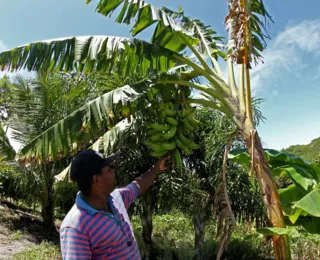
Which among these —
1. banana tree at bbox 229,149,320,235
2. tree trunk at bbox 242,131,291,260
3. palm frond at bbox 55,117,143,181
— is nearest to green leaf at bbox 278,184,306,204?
banana tree at bbox 229,149,320,235

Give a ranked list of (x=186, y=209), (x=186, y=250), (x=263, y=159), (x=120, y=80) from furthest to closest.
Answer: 1. (x=186, y=209)
2. (x=186, y=250)
3. (x=120, y=80)
4. (x=263, y=159)

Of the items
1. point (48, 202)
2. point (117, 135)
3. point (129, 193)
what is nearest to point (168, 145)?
point (129, 193)

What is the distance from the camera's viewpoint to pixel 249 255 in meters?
8.53

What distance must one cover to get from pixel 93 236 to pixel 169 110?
5.58 ft

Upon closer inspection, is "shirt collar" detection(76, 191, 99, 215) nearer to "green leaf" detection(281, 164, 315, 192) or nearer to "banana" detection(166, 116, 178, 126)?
"banana" detection(166, 116, 178, 126)

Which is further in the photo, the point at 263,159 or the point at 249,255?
the point at 249,255

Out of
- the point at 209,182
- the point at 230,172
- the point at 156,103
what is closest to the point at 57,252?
the point at 209,182

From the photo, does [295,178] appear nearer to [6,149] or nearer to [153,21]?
[153,21]

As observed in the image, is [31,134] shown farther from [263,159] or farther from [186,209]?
[263,159]

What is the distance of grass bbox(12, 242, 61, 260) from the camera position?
7059 mm

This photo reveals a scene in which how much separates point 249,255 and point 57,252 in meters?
4.79

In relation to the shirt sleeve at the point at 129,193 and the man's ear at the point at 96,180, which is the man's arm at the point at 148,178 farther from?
the man's ear at the point at 96,180

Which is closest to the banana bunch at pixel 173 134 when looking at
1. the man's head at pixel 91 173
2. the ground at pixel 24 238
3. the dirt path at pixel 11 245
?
the man's head at pixel 91 173

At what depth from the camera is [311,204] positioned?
10.8ft
